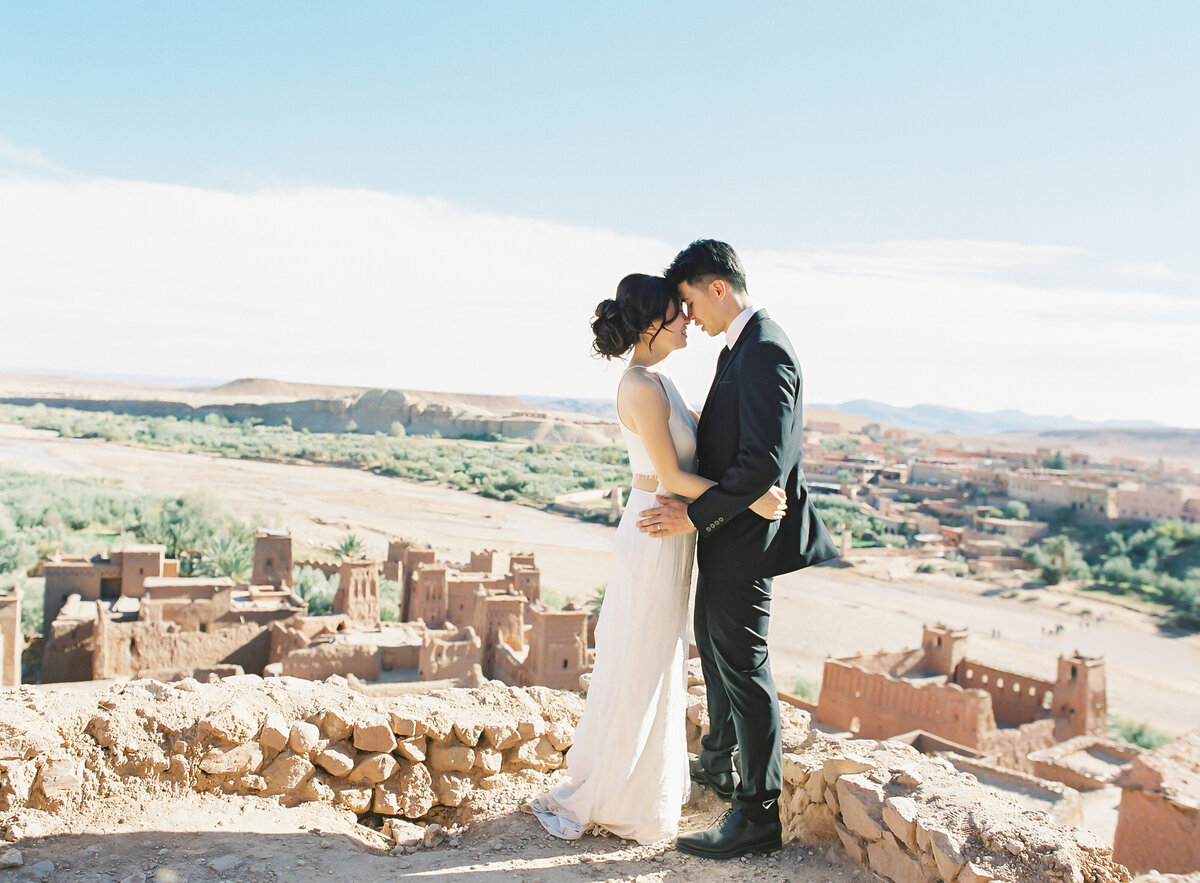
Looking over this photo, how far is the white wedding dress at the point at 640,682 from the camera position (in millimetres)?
3031

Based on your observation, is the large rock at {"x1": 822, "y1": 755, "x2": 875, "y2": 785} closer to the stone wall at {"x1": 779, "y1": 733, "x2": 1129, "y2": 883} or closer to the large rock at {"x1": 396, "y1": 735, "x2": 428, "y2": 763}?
the stone wall at {"x1": 779, "y1": 733, "x2": 1129, "y2": 883}

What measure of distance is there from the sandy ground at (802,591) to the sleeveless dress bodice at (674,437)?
17408 mm

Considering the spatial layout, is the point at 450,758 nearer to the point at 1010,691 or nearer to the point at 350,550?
the point at 1010,691

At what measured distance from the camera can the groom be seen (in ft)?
9.25

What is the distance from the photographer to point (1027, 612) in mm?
33094

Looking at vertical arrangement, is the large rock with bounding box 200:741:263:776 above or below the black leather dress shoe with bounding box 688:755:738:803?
above

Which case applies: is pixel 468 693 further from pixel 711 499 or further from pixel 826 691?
pixel 826 691

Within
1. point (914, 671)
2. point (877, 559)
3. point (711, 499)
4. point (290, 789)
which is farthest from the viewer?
point (877, 559)

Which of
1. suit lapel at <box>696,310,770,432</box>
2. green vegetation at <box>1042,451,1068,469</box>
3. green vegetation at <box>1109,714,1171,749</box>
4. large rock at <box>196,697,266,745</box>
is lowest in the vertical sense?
green vegetation at <box>1109,714,1171,749</box>

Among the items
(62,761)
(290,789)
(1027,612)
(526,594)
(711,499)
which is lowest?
(1027,612)

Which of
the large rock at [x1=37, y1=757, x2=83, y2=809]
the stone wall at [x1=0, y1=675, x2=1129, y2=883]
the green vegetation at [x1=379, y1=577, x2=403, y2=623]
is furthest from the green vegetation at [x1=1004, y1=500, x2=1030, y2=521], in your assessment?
the large rock at [x1=37, y1=757, x2=83, y2=809]

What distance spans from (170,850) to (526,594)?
53.8 ft

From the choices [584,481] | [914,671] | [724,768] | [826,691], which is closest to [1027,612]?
[914,671]

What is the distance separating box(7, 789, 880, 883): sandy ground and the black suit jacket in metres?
0.98
